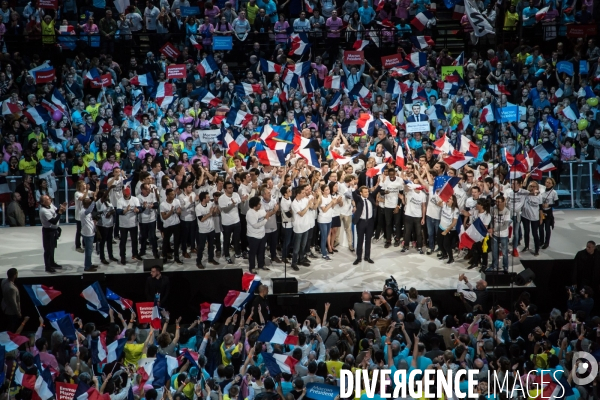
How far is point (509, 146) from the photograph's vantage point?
22.0m

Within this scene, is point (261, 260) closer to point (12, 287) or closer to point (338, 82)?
point (12, 287)

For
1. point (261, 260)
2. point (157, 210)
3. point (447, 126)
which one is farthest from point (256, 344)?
point (447, 126)

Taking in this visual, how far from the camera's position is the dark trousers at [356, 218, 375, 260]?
18.8 metres

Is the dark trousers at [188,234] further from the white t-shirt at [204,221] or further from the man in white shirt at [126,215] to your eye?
the man in white shirt at [126,215]

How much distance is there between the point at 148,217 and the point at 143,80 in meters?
6.86

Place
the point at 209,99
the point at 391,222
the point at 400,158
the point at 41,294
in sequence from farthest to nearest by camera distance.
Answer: the point at 209,99, the point at 400,158, the point at 391,222, the point at 41,294

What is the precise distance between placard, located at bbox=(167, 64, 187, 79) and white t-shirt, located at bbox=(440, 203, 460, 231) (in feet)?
29.3

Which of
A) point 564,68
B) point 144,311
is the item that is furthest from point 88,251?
point 564,68

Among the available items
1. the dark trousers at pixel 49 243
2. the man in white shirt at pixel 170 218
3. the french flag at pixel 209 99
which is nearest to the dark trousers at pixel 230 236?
the man in white shirt at pixel 170 218

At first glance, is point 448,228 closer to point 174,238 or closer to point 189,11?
point 174,238

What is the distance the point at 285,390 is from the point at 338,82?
42.7 ft

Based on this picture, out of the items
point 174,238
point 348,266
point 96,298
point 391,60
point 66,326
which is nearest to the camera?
point 66,326

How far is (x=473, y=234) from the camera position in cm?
1811

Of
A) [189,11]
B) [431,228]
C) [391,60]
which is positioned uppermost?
[189,11]
